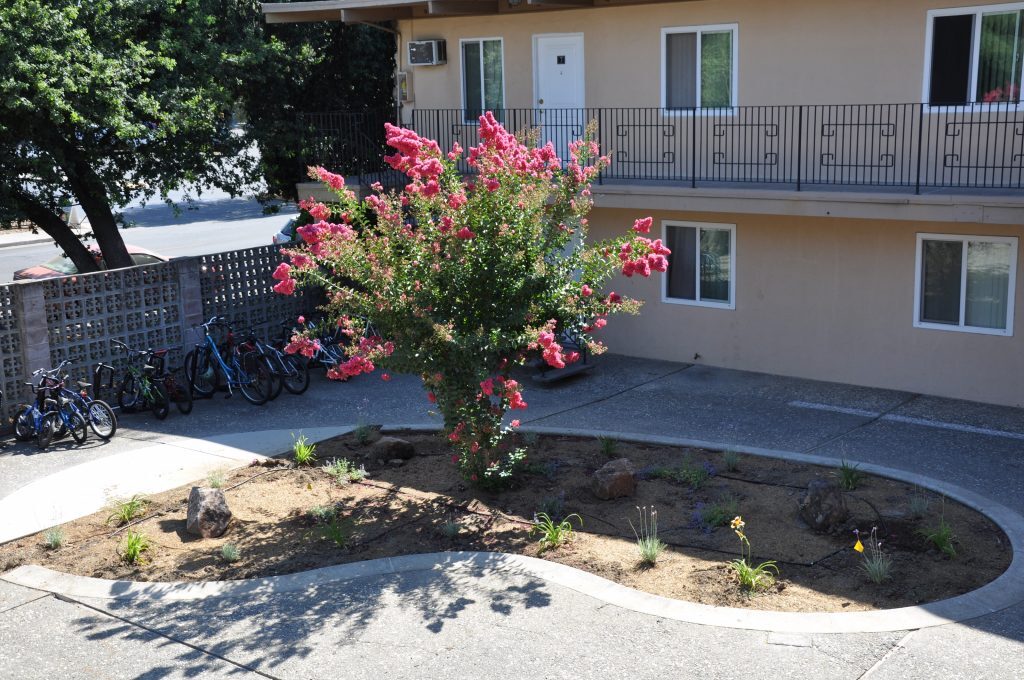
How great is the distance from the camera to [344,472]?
10516 mm

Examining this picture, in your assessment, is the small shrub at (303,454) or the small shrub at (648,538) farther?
the small shrub at (303,454)

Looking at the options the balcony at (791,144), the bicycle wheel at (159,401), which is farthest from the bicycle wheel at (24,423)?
the balcony at (791,144)

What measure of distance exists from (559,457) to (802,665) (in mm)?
4588

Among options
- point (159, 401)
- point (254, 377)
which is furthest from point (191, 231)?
point (159, 401)

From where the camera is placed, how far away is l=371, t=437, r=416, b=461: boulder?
36.8 feet

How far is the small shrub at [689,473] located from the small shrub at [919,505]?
1881 mm

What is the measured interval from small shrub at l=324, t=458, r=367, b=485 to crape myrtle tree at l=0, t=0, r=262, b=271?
6518 millimetres

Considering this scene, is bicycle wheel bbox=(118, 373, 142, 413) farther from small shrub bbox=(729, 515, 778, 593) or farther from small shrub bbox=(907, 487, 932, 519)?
small shrub bbox=(907, 487, 932, 519)

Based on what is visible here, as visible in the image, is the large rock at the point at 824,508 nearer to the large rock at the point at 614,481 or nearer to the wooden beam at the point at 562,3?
the large rock at the point at 614,481

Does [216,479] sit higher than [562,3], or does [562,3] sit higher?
[562,3]

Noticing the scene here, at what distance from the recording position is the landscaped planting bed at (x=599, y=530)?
26.5 feet

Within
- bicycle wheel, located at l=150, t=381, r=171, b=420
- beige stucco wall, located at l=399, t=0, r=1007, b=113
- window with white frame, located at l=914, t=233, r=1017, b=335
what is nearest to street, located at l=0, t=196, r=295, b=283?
beige stucco wall, located at l=399, t=0, r=1007, b=113

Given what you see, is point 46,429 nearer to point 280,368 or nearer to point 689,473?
point 280,368

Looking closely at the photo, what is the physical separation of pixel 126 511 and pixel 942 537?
7.16 meters
